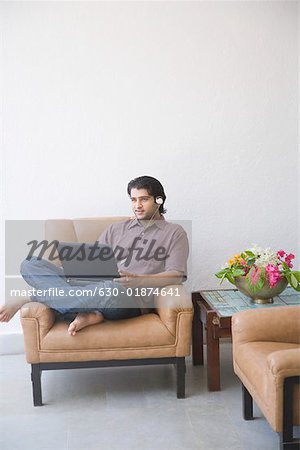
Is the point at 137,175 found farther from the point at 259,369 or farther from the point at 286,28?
the point at 259,369

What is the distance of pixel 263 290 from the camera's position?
2.96 m

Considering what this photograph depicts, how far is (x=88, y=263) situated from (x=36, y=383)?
688mm

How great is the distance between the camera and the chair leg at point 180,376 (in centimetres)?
287

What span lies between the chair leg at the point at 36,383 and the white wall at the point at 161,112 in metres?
0.97

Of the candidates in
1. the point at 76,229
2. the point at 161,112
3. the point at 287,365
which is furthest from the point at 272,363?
the point at 161,112

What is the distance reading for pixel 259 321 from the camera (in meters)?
2.51

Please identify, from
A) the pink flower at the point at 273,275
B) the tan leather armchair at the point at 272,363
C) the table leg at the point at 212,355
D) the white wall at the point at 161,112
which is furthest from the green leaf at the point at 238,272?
the white wall at the point at 161,112

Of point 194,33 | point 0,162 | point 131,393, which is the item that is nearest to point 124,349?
point 131,393

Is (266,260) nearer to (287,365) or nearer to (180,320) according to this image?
(180,320)

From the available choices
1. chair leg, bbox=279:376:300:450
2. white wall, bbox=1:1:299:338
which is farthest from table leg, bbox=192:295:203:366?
chair leg, bbox=279:376:300:450

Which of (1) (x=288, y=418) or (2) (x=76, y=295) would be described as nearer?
(1) (x=288, y=418)

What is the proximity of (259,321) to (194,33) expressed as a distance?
210 cm

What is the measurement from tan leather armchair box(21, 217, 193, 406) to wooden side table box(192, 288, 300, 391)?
0.54 ft

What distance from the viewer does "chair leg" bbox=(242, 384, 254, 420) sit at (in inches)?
102
